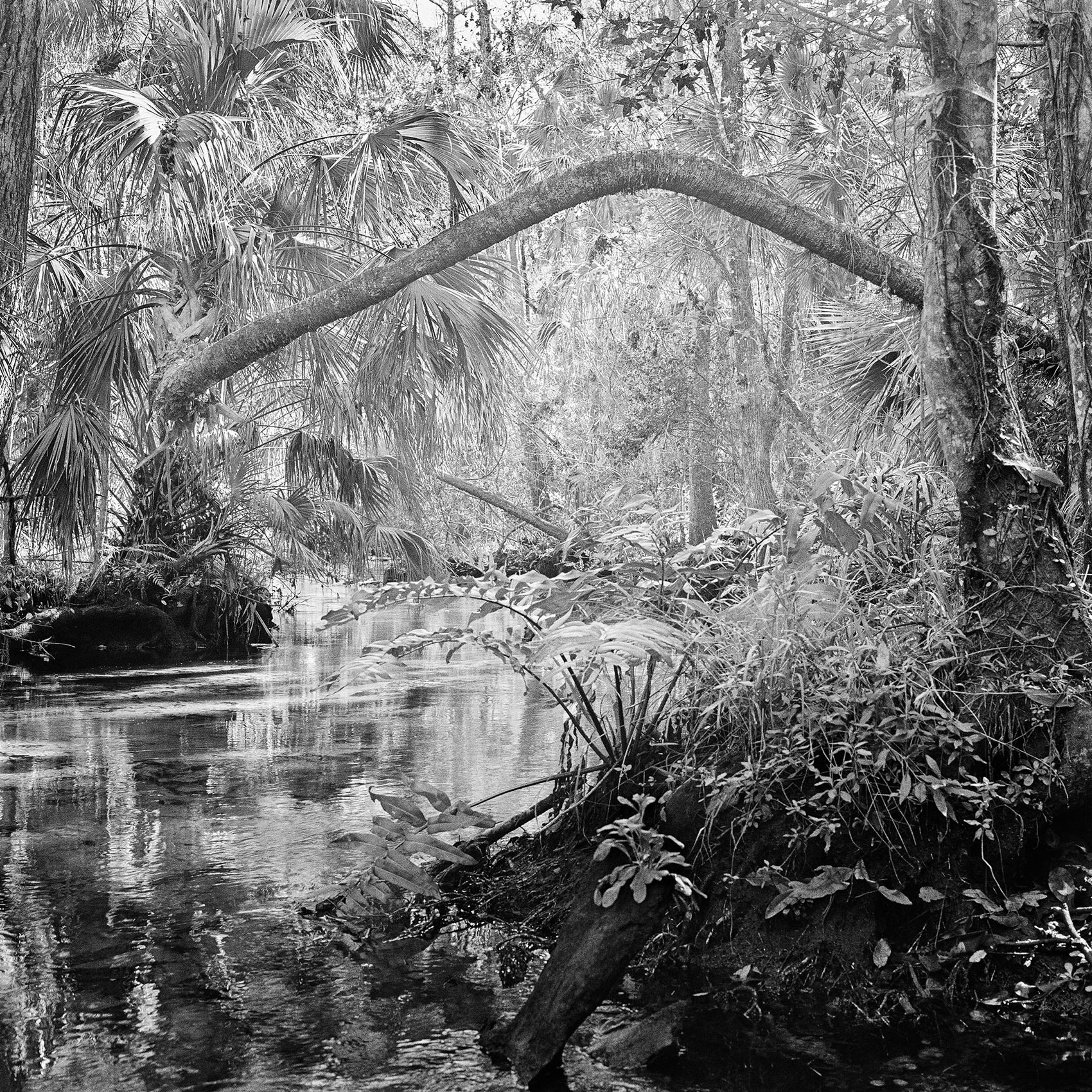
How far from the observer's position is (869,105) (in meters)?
6.98

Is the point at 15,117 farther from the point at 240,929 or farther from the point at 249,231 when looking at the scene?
the point at 240,929

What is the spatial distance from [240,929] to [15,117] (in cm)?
335

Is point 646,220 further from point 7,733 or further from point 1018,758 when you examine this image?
point 1018,758

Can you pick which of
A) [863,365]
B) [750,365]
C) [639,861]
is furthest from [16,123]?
[750,365]

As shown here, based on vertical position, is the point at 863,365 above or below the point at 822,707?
above

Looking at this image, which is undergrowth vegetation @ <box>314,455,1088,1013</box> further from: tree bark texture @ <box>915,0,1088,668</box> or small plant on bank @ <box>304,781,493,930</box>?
small plant on bank @ <box>304,781,493,930</box>

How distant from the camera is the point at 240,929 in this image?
362 cm

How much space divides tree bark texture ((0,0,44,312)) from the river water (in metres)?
2.40

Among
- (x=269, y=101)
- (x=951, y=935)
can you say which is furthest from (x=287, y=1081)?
(x=269, y=101)

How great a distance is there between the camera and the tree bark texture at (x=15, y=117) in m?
4.59

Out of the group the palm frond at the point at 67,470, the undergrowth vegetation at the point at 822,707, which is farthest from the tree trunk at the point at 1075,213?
the palm frond at the point at 67,470

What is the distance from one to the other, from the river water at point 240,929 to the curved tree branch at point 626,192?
2495mm

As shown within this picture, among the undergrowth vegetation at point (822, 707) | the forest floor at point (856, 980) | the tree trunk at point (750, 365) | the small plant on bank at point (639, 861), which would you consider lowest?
the forest floor at point (856, 980)

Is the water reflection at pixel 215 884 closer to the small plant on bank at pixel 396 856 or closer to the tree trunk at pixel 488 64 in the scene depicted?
the small plant on bank at pixel 396 856
